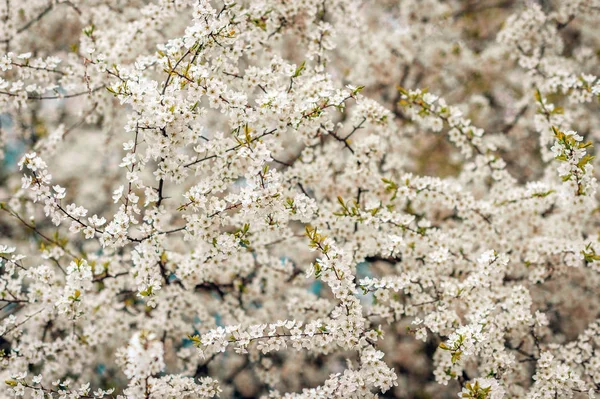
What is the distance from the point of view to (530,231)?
5.55 m

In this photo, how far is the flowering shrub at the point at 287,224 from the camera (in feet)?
13.5

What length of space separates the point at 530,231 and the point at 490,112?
4.04 meters

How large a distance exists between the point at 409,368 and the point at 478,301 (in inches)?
149

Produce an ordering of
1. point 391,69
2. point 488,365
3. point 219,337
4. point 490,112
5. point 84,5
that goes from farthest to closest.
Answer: point 490,112 → point 391,69 → point 84,5 → point 488,365 → point 219,337

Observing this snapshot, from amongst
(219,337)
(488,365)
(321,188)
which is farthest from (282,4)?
(488,365)

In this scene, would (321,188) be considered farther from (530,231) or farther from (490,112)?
(490,112)

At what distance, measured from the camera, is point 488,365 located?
14.4ft

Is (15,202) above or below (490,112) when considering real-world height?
below

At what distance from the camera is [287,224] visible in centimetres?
536

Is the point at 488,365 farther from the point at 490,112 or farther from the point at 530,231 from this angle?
the point at 490,112

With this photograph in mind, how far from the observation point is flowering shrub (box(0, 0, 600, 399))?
4.10m

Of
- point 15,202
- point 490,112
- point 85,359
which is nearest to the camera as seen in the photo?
point 85,359

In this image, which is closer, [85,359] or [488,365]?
[488,365]

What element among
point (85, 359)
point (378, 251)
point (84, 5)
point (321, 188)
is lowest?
point (85, 359)
